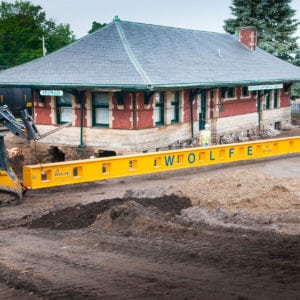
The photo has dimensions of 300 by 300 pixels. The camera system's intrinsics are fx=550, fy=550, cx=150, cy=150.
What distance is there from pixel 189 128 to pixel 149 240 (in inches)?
604

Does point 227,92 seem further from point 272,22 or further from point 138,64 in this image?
point 272,22

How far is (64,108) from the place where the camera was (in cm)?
2442

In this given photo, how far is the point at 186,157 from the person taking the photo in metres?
20.1

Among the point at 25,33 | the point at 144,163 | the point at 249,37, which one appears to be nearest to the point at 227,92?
the point at 249,37

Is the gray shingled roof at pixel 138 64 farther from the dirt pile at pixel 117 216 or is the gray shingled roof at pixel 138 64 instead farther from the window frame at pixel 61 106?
the dirt pile at pixel 117 216

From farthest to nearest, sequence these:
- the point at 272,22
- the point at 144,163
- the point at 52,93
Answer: the point at 272,22 < the point at 52,93 < the point at 144,163

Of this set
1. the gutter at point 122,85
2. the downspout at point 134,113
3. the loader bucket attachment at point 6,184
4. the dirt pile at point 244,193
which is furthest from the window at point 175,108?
the loader bucket attachment at point 6,184

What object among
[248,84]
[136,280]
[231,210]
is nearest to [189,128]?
[248,84]

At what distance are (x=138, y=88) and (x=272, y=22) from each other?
28.2 metres

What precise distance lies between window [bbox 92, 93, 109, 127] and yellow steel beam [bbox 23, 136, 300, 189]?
14.9 ft

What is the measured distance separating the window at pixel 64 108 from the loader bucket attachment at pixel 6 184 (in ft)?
30.9

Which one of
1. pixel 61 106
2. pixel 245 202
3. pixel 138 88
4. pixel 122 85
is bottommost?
pixel 245 202

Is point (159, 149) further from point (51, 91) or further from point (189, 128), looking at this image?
point (51, 91)

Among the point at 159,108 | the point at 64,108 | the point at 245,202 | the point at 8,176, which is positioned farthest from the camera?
the point at 64,108
